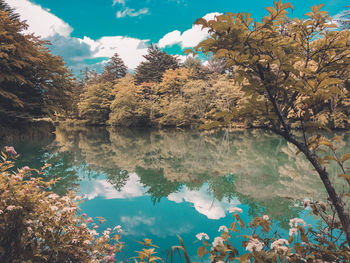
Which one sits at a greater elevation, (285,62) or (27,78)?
(27,78)

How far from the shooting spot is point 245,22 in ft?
2.97

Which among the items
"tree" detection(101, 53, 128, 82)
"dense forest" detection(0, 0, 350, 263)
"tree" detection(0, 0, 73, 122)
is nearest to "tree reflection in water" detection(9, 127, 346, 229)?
"tree" detection(0, 0, 73, 122)

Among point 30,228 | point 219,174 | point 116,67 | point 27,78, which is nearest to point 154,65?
point 116,67

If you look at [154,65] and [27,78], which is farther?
[154,65]

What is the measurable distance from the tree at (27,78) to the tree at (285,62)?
25.0 feet

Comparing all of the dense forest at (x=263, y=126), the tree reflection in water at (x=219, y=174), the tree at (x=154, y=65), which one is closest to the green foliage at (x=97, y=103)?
the tree at (x=154, y=65)

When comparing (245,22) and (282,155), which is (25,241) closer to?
(245,22)

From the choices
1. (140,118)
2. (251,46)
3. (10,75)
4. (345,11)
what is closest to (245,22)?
(251,46)

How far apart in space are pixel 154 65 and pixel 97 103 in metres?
10.9

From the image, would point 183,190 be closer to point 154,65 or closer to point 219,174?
point 219,174

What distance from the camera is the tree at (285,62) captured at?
2.90 feet

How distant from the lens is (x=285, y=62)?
2.87 ft

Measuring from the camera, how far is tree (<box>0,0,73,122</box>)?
654 centimetres

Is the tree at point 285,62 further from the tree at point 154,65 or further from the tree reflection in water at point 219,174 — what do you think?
the tree at point 154,65
